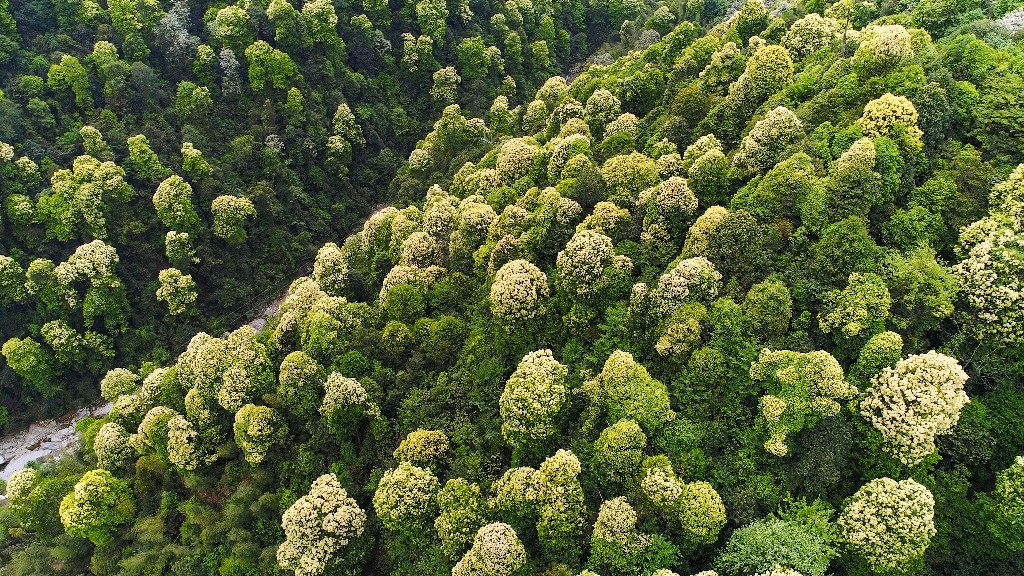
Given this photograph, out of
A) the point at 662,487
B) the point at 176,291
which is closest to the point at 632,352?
the point at 662,487

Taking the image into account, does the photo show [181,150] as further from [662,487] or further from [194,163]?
[662,487]

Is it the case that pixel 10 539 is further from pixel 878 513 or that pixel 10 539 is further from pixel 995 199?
pixel 995 199

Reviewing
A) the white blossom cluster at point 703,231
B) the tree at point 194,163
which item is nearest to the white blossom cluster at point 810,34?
the white blossom cluster at point 703,231

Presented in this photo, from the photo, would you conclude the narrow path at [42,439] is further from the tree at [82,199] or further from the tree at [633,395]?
the tree at [633,395]

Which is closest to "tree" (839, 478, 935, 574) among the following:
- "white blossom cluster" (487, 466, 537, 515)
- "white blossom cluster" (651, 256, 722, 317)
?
"white blossom cluster" (651, 256, 722, 317)

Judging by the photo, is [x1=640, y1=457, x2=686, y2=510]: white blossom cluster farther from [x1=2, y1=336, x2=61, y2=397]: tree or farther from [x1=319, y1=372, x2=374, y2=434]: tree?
[x1=2, y1=336, x2=61, y2=397]: tree
